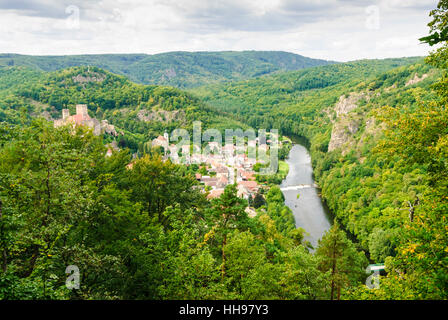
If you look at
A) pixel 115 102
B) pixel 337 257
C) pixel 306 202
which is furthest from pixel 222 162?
pixel 115 102

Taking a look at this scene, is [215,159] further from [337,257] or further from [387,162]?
[387,162]

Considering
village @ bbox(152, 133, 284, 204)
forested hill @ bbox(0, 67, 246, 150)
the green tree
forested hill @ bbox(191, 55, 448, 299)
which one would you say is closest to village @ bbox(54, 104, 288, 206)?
village @ bbox(152, 133, 284, 204)

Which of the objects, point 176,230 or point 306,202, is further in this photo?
point 306,202

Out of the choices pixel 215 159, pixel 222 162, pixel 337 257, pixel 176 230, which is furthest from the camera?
pixel 215 159

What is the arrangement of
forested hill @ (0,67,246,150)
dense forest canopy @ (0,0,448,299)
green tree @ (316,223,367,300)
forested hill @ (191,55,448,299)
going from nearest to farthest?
forested hill @ (191,55,448,299) → dense forest canopy @ (0,0,448,299) → green tree @ (316,223,367,300) → forested hill @ (0,67,246,150)

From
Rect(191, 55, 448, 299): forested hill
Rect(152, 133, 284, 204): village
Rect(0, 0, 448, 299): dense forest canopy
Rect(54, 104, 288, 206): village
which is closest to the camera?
Rect(191, 55, 448, 299): forested hill

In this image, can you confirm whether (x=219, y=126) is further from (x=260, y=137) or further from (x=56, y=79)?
(x=56, y=79)

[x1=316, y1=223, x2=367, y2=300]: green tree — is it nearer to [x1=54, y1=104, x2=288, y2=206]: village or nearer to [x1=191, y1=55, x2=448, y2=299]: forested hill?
[x1=191, y1=55, x2=448, y2=299]: forested hill
